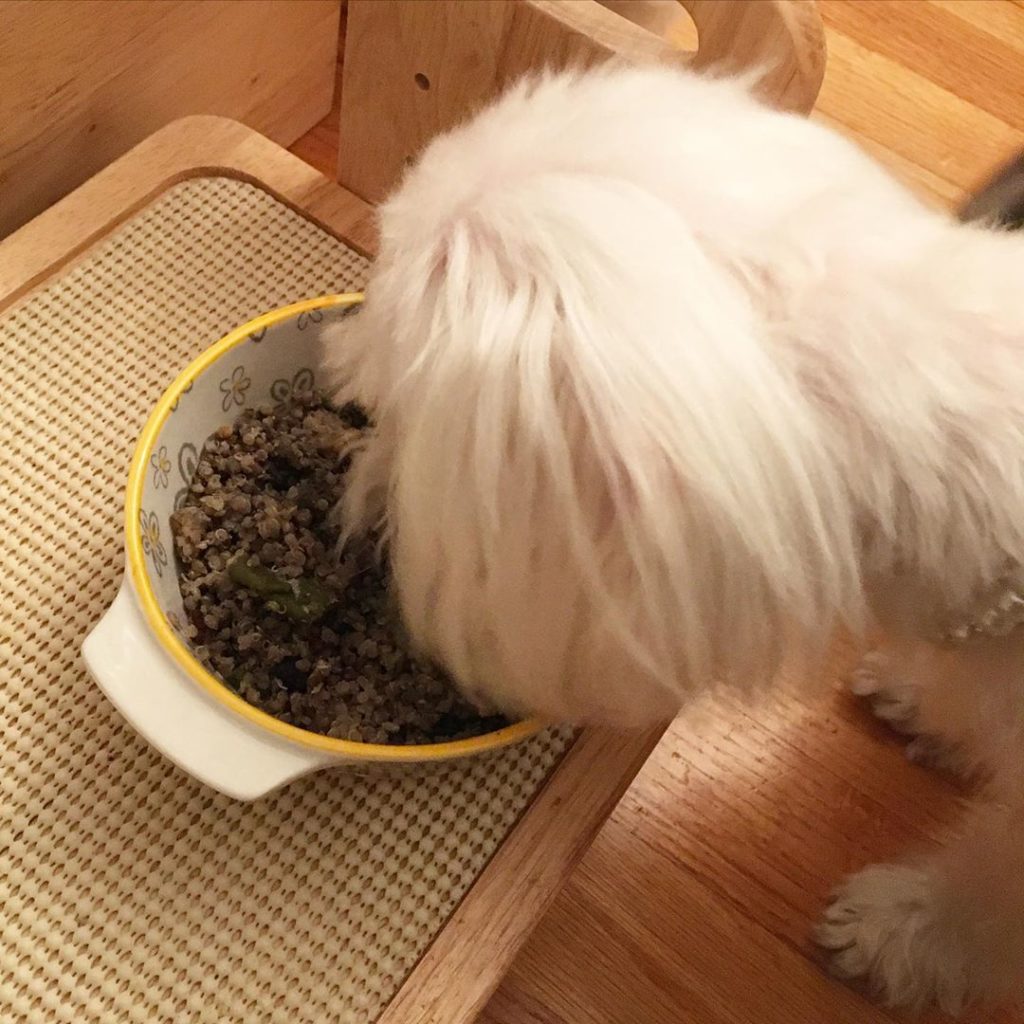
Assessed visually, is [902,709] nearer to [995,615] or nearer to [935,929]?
[935,929]

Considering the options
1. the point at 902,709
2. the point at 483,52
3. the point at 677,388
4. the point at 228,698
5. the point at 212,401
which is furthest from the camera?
the point at 902,709

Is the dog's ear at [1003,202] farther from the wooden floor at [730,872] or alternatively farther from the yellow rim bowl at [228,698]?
the yellow rim bowl at [228,698]

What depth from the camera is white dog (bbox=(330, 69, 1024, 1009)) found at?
34 centimetres

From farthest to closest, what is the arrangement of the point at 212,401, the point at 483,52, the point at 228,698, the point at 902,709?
the point at 902,709 → the point at 483,52 → the point at 212,401 → the point at 228,698

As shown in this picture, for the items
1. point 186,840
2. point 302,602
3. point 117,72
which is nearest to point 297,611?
point 302,602

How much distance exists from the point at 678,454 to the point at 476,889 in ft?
0.99

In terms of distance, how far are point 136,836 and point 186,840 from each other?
0.08 feet

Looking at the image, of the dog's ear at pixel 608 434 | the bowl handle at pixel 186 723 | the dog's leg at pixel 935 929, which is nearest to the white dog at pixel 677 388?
the dog's ear at pixel 608 434

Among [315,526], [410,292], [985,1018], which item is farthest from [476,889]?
[985,1018]

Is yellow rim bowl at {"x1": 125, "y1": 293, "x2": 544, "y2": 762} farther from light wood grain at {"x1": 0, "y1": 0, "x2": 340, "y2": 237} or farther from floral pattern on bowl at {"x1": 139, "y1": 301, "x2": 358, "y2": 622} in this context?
light wood grain at {"x1": 0, "y1": 0, "x2": 340, "y2": 237}

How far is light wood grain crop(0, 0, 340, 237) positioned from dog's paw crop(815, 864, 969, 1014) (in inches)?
30.5

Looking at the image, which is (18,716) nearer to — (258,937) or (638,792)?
(258,937)

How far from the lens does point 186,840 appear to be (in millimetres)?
530

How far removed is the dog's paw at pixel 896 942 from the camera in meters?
0.71
